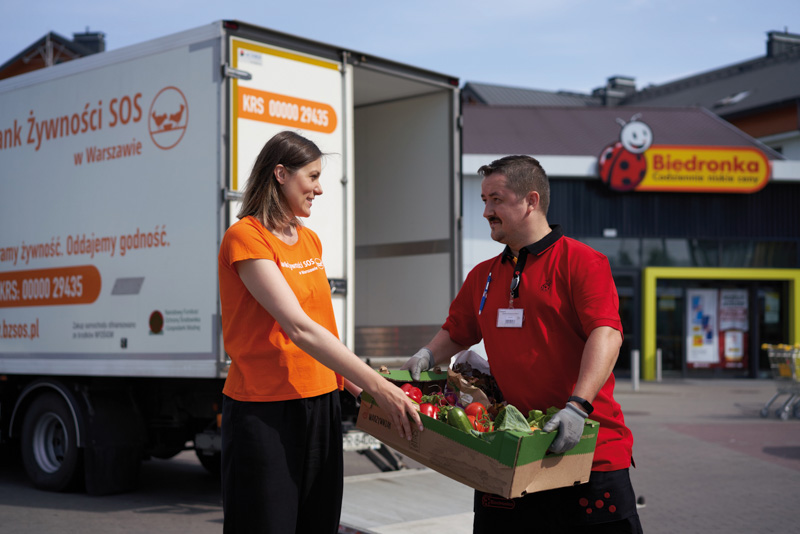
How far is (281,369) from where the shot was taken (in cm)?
310

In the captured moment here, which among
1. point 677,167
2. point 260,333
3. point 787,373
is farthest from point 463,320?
point 677,167

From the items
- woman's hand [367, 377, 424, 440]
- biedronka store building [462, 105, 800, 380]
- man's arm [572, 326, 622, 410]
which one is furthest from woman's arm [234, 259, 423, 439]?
biedronka store building [462, 105, 800, 380]

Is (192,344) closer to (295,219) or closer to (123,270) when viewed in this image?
(123,270)

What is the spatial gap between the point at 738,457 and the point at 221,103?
752 centimetres

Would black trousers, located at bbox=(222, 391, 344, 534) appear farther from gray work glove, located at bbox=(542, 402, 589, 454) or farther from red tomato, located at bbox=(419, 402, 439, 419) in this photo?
gray work glove, located at bbox=(542, 402, 589, 454)

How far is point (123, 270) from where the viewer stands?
7164mm

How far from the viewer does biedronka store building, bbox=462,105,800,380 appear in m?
24.2

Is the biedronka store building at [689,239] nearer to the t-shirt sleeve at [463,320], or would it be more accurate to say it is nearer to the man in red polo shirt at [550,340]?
the t-shirt sleeve at [463,320]

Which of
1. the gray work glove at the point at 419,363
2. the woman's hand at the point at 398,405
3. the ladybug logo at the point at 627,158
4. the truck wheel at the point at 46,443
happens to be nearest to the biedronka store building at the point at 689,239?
the ladybug logo at the point at 627,158

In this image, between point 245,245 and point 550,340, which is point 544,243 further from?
point 245,245

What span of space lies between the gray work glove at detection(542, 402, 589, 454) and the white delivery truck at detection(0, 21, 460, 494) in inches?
165

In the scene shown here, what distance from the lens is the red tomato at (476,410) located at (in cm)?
304

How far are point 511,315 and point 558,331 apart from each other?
0.18 m

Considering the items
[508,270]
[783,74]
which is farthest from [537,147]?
[508,270]
